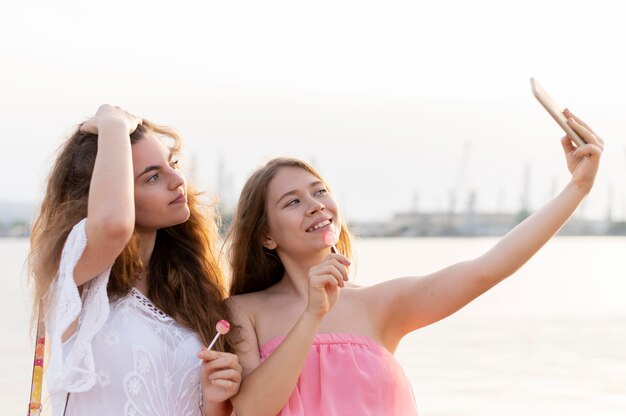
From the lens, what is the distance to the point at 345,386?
3041 millimetres

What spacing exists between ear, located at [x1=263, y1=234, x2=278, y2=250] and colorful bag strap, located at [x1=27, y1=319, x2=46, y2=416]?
2.31 ft

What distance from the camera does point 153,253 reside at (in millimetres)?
3338

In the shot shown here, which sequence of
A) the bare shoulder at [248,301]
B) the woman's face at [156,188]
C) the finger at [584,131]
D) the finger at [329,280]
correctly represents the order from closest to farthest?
1. the finger at [329,280]
2. the finger at [584,131]
3. the woman's face at [156,188]
4. the bare shoulder at [248,301]

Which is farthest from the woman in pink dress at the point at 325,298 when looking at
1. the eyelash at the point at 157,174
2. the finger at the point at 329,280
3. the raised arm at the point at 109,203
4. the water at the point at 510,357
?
the water at the point at 510,357

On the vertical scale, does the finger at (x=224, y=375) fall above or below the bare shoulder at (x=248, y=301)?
below

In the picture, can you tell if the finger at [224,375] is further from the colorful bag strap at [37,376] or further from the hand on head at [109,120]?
the hand on head at [109,120]

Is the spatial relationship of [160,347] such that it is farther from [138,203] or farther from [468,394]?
[468,394]

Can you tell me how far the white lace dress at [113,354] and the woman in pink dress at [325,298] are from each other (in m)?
0.18

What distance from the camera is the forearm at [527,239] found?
3008 mm

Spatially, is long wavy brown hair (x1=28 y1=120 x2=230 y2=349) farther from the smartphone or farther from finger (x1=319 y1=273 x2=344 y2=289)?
the smartphone

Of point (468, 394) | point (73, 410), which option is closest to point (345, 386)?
point (73, 410)

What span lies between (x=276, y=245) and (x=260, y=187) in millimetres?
178

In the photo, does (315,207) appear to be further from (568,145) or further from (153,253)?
(568,145)

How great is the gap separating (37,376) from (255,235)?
2.53 feet
